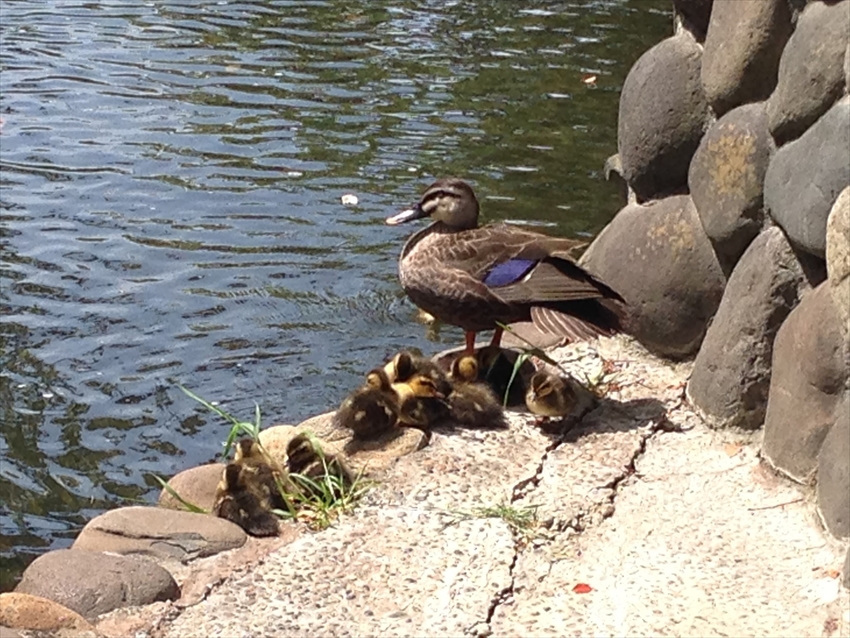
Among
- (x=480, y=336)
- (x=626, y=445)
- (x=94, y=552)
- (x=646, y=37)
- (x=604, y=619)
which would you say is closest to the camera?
(x=604, y=619)

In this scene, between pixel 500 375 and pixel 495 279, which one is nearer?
pixel 495 279

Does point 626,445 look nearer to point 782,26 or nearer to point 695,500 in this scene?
point 695,500

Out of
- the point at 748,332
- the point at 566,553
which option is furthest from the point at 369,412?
the point at 748,332

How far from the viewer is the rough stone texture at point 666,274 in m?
5.68

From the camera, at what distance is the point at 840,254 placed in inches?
174

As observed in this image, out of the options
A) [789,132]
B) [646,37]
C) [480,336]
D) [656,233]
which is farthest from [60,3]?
[789,132]

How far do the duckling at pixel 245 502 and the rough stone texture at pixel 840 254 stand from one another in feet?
6.30

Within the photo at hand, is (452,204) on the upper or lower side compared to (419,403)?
upper

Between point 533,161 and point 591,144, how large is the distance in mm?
564

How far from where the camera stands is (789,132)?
4934 millimetres

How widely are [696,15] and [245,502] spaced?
251 centimetres

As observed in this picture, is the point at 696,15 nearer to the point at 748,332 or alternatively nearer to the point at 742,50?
the point at 742,50

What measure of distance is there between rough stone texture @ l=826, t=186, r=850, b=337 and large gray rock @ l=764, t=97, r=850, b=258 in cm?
7

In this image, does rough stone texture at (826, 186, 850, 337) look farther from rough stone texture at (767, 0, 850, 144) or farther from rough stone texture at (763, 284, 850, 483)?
rough stone texture at (767, 0, 850, 144)
